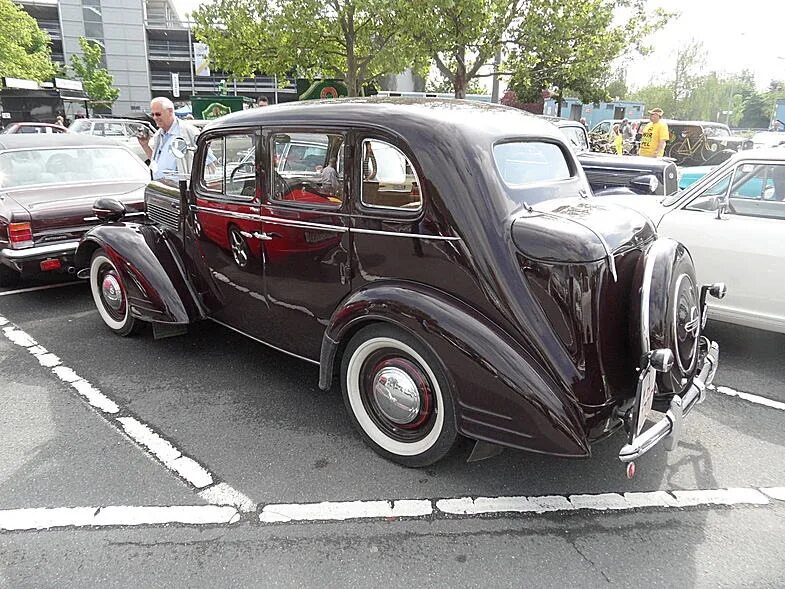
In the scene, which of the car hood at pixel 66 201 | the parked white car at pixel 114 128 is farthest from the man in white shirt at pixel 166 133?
the parked white car at pixel 114 128

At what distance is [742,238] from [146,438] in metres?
4.37

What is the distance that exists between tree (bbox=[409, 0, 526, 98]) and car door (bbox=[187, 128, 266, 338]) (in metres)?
12.4

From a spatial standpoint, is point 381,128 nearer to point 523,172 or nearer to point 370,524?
point 523,172

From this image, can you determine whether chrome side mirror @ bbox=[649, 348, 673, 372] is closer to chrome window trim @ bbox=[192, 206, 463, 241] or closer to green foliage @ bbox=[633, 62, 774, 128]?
chrome window trim @ bbox=[192, 206, 463, 241]

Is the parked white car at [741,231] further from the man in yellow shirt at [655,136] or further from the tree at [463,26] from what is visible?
the tree at [463,26]

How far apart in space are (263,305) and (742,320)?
11.8ft

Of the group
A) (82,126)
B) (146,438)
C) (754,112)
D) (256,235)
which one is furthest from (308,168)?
(754,112)

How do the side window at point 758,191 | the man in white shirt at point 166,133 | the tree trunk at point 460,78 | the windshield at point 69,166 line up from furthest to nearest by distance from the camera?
the tree trunk at point 460,78, the windshield at point 69,166, the man in white shirt at point 166,133, the side window at point 758,191

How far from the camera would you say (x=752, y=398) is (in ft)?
12.7

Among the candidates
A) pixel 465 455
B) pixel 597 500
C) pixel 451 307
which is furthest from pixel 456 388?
pixel 597 500

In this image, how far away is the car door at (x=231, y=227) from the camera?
143 inches

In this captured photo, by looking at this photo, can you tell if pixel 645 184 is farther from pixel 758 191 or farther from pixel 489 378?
pixel 489 378

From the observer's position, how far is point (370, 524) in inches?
103

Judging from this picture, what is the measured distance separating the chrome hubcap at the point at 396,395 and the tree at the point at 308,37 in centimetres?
1446
